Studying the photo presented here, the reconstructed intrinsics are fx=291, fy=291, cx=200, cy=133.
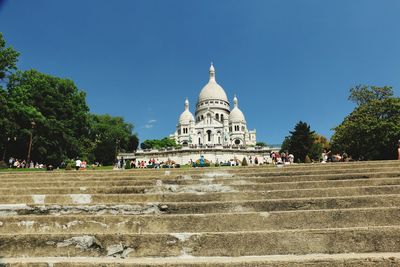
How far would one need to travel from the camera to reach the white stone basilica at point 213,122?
3238 inches

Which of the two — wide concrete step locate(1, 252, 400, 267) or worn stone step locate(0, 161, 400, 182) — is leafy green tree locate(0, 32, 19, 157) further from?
wide concrete step locate(1, 252, 400, 267)

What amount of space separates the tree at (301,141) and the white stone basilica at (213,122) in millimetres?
37737

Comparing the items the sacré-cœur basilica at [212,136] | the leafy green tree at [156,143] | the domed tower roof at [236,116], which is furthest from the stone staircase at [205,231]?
the domed tower roof at [236,116]

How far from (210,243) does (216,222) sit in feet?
2.17

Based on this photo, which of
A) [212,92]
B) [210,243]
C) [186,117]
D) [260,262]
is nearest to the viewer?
[260,262]

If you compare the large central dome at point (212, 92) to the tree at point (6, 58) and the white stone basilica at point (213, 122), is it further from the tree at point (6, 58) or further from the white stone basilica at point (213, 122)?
the tree at point (6, 58)

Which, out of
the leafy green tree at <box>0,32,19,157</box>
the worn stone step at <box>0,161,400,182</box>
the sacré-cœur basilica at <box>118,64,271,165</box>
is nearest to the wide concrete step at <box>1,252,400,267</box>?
the worn stone step at <box>0,161,400,182</box>

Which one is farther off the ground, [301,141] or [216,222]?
[301,141]

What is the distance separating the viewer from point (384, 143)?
1167 inches

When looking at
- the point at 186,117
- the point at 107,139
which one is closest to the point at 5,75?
the point at 107,139

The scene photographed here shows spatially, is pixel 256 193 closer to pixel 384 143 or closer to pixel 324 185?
pixel 324 185

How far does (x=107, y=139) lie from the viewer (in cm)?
5947

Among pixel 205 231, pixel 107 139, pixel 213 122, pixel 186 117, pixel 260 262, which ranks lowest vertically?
pixel 260 262

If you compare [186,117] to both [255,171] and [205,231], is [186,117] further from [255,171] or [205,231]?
[205,231]
